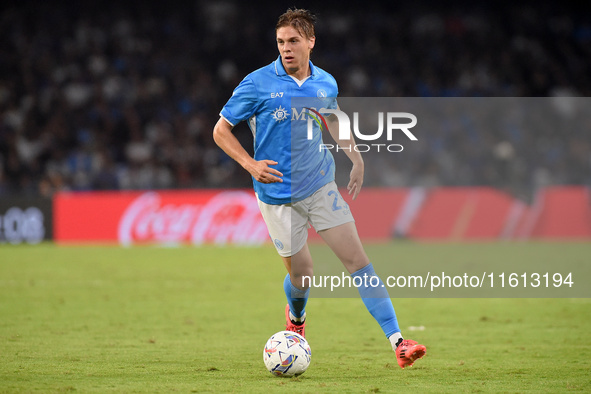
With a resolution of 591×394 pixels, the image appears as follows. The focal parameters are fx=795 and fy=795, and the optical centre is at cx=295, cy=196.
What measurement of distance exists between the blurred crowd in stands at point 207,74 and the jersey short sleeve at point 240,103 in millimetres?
12339

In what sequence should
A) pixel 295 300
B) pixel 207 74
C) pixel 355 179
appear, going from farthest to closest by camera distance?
pixel 207 74
pixel 295 300
pixel 355 179

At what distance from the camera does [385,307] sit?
534 cm

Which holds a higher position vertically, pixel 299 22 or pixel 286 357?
pixel 299 22

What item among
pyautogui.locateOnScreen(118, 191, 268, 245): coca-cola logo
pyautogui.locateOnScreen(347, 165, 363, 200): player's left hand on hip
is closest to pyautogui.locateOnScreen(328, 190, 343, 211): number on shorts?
pyautogui.locateOnScreen(347, 165, 363, 200): player's left hand on hip

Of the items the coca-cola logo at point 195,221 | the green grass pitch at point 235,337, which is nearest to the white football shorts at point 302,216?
the green grass pitch at point 235,337

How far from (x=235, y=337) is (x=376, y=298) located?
199 centimetres

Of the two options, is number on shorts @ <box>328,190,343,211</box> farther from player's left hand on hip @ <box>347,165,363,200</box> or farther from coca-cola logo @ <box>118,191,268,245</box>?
coca-cola logo @ <box>118,191,268,245</box>

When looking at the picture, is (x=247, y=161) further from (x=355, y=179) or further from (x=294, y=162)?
(x=355, y=179)

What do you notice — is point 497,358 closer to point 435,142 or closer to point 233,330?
point 233,330

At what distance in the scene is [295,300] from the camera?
5.97m

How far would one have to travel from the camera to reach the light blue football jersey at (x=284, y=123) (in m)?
5.51

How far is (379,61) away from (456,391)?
20.0m

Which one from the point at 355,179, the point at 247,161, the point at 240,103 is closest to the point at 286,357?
the point at 247,161

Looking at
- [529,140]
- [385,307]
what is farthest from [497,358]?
[529,140]
